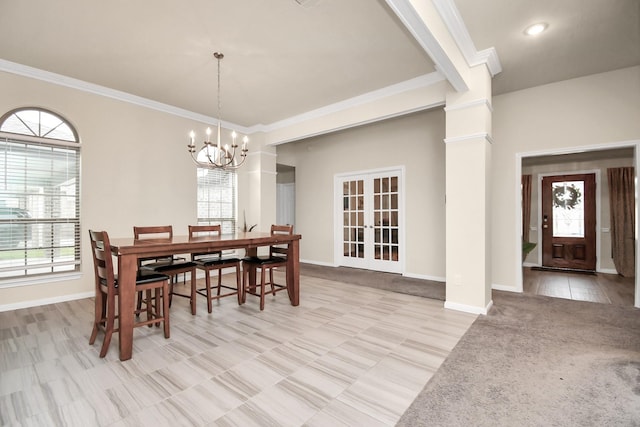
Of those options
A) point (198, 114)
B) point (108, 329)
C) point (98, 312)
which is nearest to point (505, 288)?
point (108, 329)

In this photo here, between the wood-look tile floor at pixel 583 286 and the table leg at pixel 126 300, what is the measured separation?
4.82m

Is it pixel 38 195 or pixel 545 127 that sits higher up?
pixel 545 127

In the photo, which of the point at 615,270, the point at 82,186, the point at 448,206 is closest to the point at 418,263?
the point at 448,206

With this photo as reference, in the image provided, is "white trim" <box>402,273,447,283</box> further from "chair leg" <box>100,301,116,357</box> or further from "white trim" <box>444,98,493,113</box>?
Result: "chair leg" <box>100,301,116,357</box>

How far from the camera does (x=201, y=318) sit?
3107mm

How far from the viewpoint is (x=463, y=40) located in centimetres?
284

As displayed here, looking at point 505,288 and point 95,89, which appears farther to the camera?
point 505,288

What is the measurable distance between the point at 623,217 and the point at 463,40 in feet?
17.0

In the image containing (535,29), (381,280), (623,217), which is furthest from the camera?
(623,217)

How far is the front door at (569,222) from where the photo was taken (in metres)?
5.88

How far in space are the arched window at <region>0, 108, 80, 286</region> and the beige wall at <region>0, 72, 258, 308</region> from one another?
13cm

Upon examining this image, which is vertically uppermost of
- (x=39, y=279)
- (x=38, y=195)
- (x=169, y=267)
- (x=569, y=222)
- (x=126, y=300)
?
(x=38, y=195)

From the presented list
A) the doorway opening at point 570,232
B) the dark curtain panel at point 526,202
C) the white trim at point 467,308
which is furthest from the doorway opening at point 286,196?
the dark curtain panel at point 526,202

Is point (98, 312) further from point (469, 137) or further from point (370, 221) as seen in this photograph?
point (370, 221)
